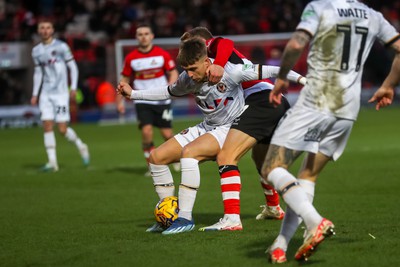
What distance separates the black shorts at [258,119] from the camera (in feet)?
29.9

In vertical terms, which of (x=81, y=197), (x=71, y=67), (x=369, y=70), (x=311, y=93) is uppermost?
(x=311, y=93)

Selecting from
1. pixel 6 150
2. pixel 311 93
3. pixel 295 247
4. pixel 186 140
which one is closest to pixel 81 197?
pixel 186 140

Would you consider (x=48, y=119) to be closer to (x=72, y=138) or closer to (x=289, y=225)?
(x=72, y=138)

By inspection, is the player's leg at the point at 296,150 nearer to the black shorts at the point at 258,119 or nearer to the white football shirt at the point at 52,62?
the black shorts at the point at 258,119

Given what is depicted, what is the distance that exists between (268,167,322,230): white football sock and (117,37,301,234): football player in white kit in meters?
2.02

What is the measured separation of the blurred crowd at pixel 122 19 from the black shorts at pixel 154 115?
13.7 metres

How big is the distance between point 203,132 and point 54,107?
26.7ft

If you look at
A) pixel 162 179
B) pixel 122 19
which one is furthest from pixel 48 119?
pixel 122 19

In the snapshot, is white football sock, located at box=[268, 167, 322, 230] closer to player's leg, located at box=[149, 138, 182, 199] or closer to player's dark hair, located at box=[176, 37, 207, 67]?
player's dark hair, located at box=[176, 37, 207, 67]

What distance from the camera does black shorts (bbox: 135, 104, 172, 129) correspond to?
16.0 m

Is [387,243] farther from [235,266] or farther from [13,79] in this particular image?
[13,79]

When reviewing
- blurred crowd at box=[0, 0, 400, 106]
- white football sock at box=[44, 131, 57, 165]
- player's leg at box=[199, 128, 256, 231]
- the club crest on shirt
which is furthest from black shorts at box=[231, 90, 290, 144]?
blurred crowd at box=[0, 0, 400, 106]

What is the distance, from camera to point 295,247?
7848 millimetres

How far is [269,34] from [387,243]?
→ 80.3ft
